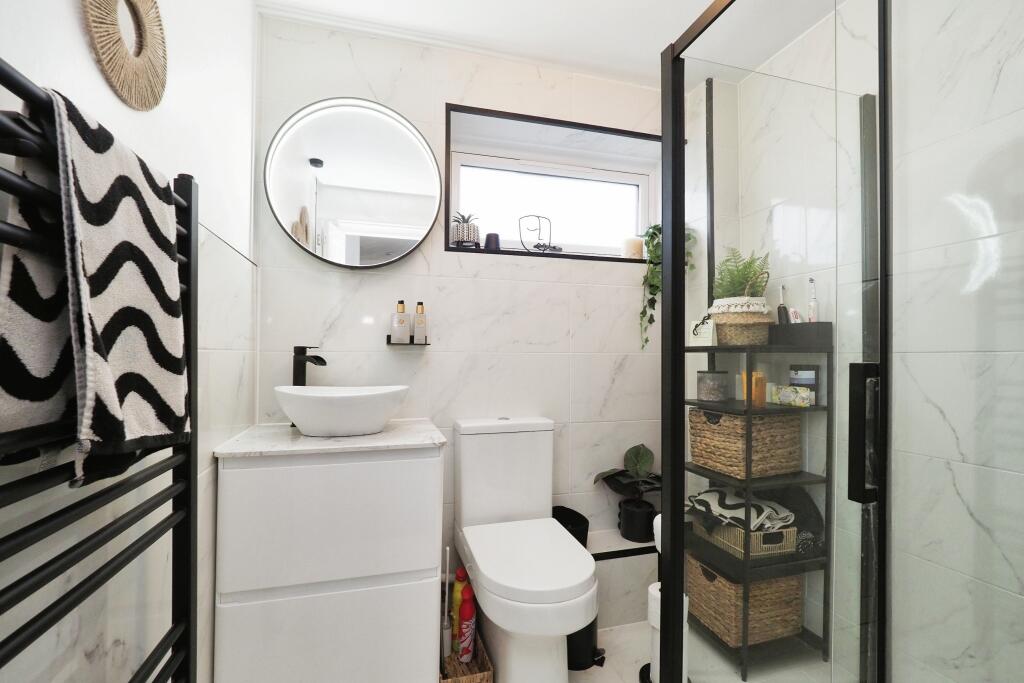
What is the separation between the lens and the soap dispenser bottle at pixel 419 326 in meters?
1.74

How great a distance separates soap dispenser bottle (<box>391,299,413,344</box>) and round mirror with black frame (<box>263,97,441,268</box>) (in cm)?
21

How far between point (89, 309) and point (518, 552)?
128 centimetres

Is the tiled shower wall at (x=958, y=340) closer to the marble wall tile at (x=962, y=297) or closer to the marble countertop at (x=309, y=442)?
the marble wall tile at (x=962, y=297)

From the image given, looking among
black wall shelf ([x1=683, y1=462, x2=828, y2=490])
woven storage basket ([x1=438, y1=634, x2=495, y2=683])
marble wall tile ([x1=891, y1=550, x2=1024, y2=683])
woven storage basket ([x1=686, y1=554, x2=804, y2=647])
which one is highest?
black wall shelf ([x1=683, y1=462, x2=828, y2=490])

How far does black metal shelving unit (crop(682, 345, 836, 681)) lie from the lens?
85 cm

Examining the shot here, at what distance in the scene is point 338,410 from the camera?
1344 millimetres

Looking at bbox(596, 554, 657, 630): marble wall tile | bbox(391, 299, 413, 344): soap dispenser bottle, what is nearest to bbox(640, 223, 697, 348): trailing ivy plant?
bbox(596, 554, 657, 630): marble wall tile

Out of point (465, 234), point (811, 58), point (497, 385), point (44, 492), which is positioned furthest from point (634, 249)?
point (44, 492)

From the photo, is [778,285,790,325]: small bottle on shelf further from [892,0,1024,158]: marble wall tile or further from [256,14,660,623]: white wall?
[256,14,660,623]: white wall

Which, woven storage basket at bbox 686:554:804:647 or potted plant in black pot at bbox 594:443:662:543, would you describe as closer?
woven storage basket at bbox 686:554:804:647

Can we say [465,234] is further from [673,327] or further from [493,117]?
[673,327]

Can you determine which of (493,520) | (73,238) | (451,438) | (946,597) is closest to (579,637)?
(493,520)

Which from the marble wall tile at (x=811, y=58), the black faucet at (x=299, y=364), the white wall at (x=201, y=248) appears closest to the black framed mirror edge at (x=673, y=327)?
the marble wall tile at (x=811, y=58)

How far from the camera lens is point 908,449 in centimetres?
76
